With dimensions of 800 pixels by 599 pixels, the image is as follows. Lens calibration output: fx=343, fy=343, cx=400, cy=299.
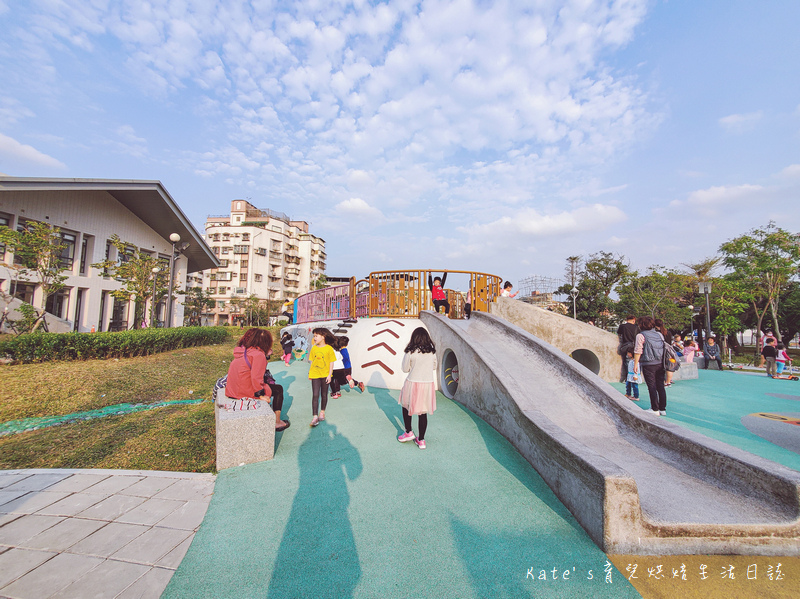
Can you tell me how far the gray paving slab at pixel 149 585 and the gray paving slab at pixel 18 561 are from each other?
83 centimetres

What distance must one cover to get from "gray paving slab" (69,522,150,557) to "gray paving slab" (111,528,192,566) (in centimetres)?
6

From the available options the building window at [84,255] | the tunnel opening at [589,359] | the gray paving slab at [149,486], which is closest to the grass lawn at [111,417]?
the gray paving slab at [149,486]

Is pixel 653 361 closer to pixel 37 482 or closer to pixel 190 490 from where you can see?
pixel 190 490

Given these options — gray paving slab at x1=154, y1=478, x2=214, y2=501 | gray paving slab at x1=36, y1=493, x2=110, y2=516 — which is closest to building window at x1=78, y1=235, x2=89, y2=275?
gray paving slab at x1=36, y1=493, x2=110, y2=516

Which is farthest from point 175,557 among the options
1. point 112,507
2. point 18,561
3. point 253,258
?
point 253,258

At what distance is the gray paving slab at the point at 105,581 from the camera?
88.0 inches

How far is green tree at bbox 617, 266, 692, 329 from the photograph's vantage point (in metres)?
32.2

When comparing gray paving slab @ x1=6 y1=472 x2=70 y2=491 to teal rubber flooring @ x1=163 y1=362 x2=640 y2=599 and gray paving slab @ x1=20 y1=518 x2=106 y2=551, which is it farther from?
teal rubber flooring @ x1=163 y1=362 x2=640 y2=599

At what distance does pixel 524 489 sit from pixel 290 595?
2463 mm

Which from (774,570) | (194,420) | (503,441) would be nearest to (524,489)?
(503,441)

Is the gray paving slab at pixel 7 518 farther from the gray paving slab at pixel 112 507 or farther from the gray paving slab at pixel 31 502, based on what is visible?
the gray paving slab at pixel 112 507

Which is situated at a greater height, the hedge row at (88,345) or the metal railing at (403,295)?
the metal railing at (403,295)

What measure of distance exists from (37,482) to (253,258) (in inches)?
2383

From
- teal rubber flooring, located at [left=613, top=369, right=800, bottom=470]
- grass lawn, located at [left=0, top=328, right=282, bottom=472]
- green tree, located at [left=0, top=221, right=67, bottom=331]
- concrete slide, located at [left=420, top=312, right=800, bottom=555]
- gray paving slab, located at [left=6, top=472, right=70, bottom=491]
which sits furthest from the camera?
green tree, located at [left=0, top=221, right=67, bottom=331]
